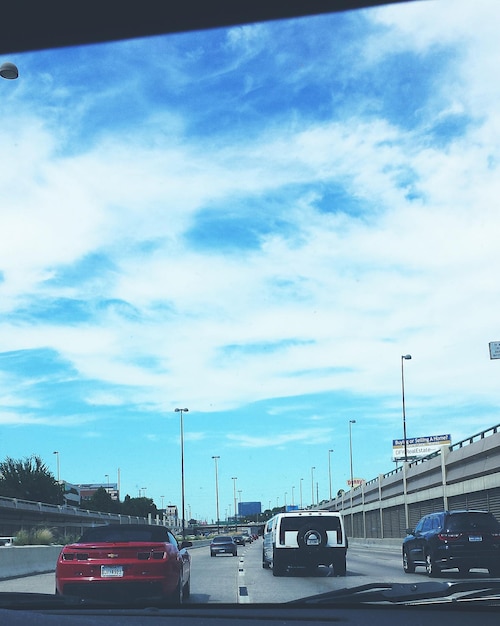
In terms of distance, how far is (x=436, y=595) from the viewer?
21.8ft

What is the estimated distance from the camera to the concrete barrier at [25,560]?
2558cm

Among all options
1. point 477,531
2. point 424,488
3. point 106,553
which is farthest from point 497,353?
point 106,553

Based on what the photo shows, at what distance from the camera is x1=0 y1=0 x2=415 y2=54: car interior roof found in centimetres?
556

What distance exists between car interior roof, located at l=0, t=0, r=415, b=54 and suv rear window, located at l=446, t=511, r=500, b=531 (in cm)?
1918

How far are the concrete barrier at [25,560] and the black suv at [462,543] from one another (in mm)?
12541

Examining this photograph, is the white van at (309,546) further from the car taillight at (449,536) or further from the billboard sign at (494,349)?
the billboard sign at (494,349)

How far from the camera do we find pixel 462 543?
22.3 meters

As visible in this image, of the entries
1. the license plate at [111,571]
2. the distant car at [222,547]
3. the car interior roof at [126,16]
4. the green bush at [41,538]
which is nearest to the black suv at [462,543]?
the license plate at [111,571]

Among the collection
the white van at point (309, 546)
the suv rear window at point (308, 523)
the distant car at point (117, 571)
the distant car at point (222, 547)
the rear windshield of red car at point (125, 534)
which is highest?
the rear windshield of red car at point (125, 534)

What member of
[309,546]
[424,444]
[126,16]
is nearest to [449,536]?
[309,546]

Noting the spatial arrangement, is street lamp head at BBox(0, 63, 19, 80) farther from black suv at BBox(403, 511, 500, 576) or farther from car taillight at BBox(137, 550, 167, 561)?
black suv at BBox(403, 511, 500, 576)

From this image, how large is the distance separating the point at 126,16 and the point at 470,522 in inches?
792

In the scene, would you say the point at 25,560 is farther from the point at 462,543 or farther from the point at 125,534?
the point at 125,534

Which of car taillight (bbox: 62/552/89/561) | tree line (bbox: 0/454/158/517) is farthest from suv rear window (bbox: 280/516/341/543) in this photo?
tree line (bbox: 0/454/158/517)
